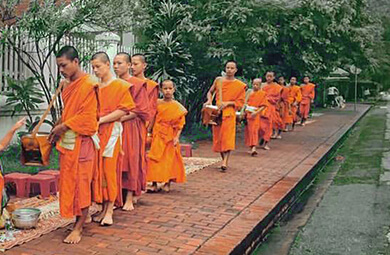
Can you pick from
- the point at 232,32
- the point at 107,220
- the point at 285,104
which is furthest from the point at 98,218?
the point at 285,104

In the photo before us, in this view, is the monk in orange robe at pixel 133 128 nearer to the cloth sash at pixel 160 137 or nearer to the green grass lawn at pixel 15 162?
the cloth sash at pixel 160 137

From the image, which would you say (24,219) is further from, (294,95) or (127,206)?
(294,95)

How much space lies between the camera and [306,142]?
14.4 m

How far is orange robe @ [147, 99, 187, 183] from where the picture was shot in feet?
23.1

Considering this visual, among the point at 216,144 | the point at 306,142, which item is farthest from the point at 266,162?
the point at 306,142

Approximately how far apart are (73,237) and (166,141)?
2.42 m

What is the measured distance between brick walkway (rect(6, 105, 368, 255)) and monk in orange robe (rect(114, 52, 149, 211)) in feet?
1.39

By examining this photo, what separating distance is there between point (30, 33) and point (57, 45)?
3.94 feet

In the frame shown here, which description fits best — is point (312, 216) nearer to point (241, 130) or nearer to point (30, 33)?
point (30, 33)

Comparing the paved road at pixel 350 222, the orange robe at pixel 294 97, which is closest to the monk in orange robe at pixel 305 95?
the orange robe at pixel 294 97

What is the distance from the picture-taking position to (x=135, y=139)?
5.99m

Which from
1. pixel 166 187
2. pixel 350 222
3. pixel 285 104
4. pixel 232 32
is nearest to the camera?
pixel 350 222

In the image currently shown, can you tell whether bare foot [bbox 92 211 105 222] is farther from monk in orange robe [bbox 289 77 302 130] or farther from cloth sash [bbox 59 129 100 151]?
monk in orange robe [bbox 289 77 302 130]

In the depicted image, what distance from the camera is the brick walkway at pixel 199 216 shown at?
484 centimetres
